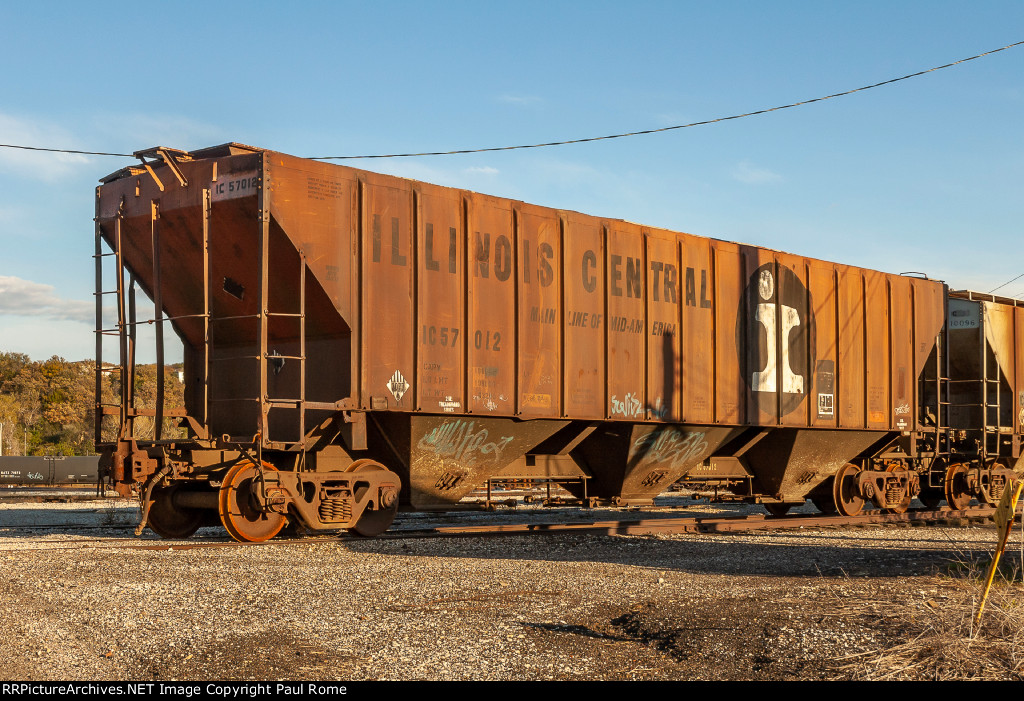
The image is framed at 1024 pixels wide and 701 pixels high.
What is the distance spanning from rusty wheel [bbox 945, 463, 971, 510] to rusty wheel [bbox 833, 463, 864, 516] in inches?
80.9

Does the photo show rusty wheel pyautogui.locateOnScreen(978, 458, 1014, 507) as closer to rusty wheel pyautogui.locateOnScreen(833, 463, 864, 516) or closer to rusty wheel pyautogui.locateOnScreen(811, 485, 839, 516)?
rusty wheel pyautogui.locateOnScreen(833, 463, 864, 516)

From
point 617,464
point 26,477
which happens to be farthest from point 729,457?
point 26,477

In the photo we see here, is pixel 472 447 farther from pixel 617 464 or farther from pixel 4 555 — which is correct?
pixel 4 555

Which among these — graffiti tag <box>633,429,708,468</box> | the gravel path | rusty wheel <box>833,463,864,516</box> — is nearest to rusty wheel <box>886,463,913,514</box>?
rusty wheel <box>833,463,864,516</box>

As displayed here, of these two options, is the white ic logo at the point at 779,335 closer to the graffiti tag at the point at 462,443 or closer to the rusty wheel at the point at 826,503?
the rusty wheel at the point at 826,503

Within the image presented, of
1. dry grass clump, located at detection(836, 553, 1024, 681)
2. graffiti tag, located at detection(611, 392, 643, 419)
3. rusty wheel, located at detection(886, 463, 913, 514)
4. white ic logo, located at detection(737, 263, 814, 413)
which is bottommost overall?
rusty wheel, located at detection(886, 463, 913, 514)

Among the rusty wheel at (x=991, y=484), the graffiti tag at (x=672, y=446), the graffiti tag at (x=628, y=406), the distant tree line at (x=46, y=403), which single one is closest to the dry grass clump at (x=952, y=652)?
the graffiti tag at (x=628, y=406)

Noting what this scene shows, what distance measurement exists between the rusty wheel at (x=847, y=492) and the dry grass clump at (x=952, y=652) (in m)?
11.4

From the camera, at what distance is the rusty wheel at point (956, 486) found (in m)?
18.0

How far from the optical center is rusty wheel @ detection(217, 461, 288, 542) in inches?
420

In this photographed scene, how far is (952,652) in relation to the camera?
190 inches

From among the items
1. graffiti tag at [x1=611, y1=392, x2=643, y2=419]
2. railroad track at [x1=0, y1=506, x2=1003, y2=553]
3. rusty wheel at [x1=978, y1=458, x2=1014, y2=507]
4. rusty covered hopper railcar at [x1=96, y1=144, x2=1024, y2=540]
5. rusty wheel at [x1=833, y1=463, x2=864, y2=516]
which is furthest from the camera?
rusty wheel at [x1=978, y1=458, x2=1014, y2=507]

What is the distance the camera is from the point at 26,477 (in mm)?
32406

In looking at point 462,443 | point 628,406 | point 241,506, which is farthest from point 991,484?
point 241,506
